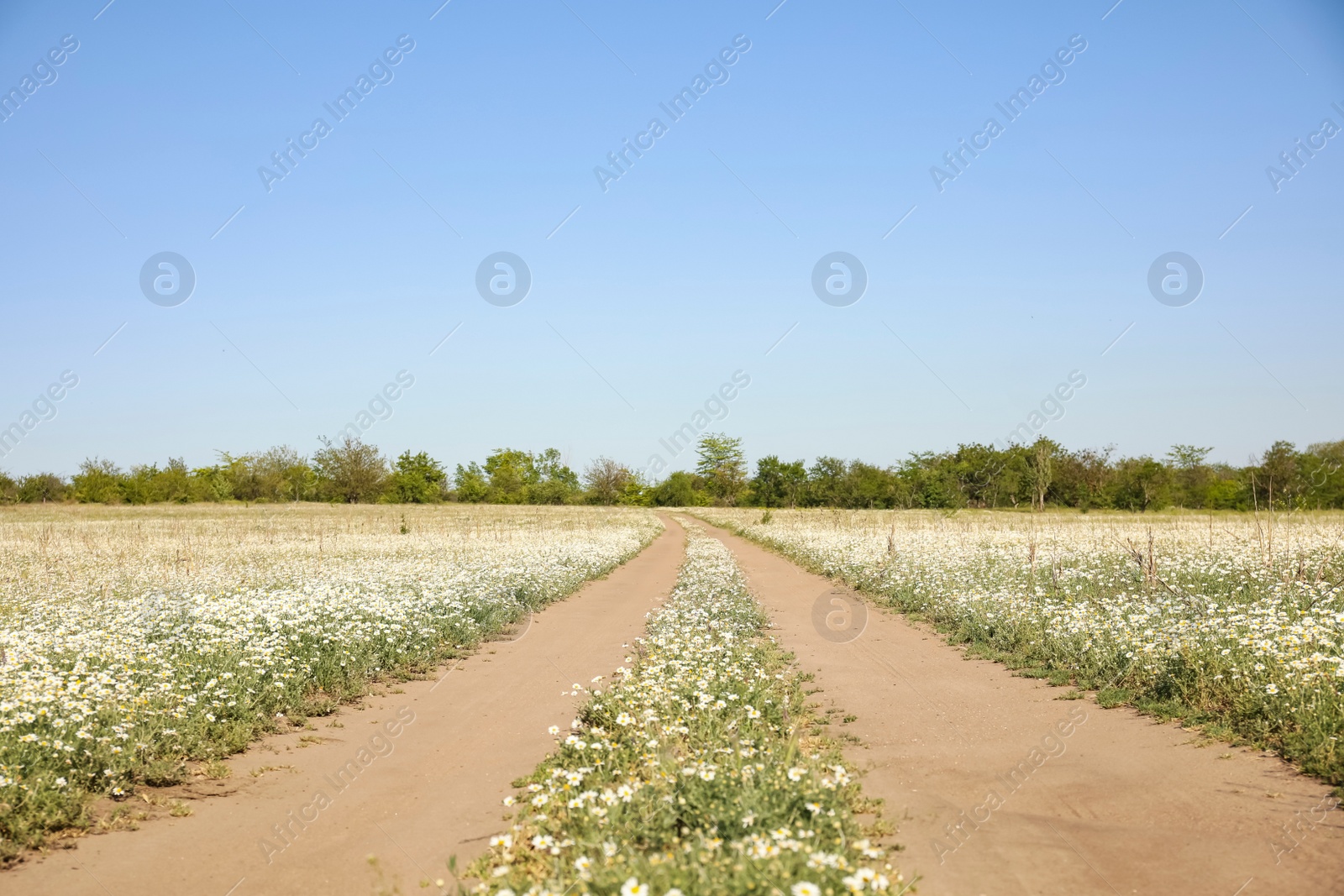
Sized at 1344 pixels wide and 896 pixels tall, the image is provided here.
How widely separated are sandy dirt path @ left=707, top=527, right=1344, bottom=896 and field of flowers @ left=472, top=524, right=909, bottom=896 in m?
0.53

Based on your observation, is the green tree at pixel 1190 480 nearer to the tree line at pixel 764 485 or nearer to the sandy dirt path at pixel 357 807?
the tree line at pixel 764 485

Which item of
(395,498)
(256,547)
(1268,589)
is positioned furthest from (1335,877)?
(395,498)

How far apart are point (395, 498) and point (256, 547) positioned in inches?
2269

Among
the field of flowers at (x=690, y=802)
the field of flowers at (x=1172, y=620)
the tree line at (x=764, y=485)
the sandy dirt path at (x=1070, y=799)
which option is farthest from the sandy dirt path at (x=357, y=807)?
the tree line at (x=764, y=485)

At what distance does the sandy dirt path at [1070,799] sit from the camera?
4262 mm

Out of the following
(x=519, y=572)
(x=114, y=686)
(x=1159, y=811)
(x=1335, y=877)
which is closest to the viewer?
(x=1335, y=877)

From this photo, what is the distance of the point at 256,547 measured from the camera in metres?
24.5

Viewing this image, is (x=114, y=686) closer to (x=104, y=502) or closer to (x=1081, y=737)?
(x=1081, y=737)

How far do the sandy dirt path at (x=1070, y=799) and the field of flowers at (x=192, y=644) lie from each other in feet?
17.5

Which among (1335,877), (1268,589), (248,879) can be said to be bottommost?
(248,879)

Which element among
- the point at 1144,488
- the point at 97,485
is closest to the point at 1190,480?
the point at 1144,488

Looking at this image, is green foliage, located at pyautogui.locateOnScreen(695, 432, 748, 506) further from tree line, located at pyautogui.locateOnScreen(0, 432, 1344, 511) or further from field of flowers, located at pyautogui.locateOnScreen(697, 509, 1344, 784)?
field of flowers, located at pyautogui.locateOnScreen(697, 509, 1344, 784)

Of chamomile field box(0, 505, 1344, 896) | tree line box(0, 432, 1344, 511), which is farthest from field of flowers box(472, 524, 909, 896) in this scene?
tree line box(0, 432, 1344, 511)

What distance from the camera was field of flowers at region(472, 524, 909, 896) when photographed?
3.34 metres
